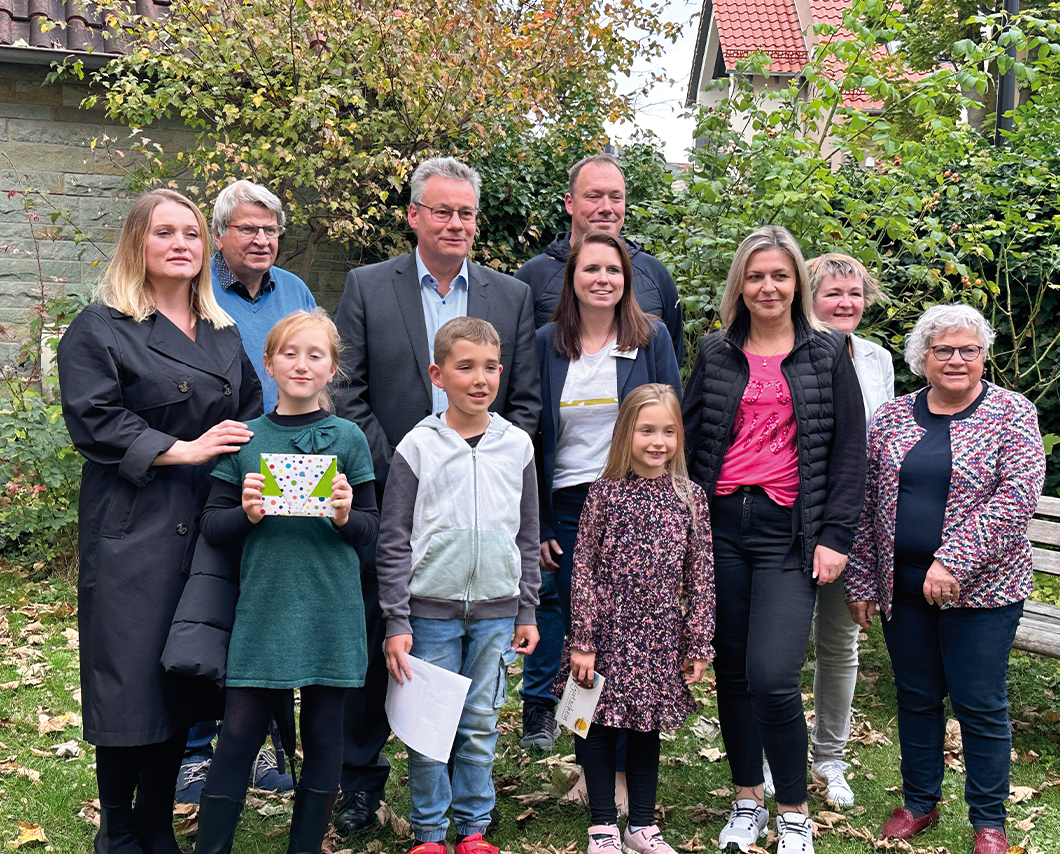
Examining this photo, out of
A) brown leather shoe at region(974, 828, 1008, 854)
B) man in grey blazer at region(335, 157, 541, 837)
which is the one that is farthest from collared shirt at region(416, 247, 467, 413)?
brown leather shoe at region(974, 828, 1008, 854)

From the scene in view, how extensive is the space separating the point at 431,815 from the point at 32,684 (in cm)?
310

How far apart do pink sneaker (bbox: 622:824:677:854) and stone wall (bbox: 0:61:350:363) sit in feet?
21.0

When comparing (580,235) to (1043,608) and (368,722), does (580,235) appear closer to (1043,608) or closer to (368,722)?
(368,722)

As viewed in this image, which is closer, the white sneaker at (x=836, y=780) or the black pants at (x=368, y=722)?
the black pants at (x=368, y=722)

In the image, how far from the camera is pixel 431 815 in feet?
11.2

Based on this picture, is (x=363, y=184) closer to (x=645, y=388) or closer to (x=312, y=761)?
(x=645, y=388)

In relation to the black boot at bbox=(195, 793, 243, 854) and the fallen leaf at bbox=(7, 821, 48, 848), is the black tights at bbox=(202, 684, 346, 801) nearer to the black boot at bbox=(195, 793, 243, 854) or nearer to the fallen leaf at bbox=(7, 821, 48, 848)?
the black boot at bbox=(195, 793, 243, 854)

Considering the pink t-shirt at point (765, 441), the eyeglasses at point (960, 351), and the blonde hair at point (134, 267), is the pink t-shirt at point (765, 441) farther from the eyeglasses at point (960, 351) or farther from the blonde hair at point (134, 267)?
the blonde hair at point (134, 267)

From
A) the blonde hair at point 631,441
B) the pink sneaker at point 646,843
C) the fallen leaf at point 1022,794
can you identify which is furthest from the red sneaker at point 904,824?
the blonde hair at point 631,441

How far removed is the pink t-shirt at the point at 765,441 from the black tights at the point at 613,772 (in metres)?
0.98

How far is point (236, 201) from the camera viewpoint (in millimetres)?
3945

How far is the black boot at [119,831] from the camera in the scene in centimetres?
318

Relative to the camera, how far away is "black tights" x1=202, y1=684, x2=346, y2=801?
306 centimetres

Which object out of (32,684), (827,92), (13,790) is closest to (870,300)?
(827,92)
